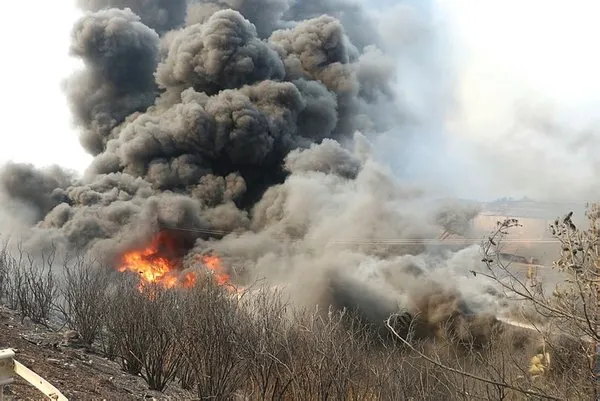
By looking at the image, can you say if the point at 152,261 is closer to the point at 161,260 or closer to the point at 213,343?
the point at 161,260

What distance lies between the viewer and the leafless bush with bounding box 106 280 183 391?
12.6 meters

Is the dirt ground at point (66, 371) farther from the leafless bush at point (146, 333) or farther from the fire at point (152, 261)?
the fire at point (152, 261)

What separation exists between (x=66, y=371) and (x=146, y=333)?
273cm

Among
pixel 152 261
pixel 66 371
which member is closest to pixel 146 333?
pixel 66 371

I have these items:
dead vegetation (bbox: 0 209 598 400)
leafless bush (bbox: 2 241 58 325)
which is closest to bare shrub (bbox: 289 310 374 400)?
dead vegetation (bbox: 0 209 598 400)

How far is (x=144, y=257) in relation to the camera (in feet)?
Result: 124

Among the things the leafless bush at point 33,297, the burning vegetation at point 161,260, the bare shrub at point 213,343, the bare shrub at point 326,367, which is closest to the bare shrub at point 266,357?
the bare shrub at point 213,343

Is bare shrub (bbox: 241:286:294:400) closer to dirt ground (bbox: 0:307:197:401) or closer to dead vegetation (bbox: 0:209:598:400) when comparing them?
dead vegetation (bbox: 0:209:598:400)

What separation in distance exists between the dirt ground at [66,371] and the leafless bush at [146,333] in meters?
0.39

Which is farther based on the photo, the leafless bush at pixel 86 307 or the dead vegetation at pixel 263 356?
the leafless bush at pixel 86 307

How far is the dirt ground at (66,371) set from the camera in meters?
9.34

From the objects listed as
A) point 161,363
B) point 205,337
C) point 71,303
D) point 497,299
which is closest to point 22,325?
point 71,303

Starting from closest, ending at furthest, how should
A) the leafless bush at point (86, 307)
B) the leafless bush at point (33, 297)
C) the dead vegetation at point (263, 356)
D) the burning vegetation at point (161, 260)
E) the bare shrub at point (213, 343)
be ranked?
the dead vegetation at point (263, 356) → the bare shrub at point (213, 343) → the leafless bush at point (86, 307) → the leafless bush at point (33, 297) → the burning vegetation at point (161, 260)

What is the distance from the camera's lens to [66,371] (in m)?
10.8
